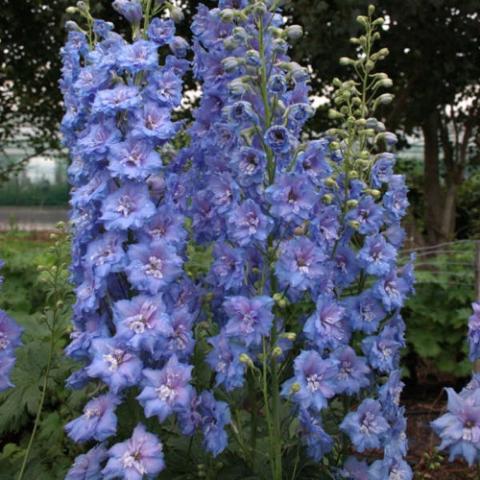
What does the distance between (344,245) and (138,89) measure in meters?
0.66

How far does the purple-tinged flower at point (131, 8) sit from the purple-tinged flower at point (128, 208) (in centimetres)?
45

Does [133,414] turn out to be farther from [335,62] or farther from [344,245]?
[335,62]

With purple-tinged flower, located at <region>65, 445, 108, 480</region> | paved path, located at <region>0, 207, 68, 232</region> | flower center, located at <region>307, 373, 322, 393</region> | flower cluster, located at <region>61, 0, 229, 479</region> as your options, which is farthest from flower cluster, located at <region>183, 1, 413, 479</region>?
paved path, located at <region>0, 207, 68, 232</region>

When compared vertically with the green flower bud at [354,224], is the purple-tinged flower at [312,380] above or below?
below

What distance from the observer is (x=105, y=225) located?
1.79 metres

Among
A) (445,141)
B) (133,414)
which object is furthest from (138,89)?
(445,141)

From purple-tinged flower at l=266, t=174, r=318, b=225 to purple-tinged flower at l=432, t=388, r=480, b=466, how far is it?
514mm

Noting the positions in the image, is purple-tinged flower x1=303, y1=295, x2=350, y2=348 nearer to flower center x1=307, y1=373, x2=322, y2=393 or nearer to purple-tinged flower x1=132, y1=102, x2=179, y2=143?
flower center x1=307, y1=373, x2=322, y2=393

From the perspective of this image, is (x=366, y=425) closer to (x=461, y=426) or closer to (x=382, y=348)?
(x=382, y=348)

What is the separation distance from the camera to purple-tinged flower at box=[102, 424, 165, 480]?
5.75 feet

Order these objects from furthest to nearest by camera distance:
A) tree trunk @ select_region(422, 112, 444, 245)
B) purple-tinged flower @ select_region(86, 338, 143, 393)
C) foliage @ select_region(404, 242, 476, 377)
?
tree trunk @ select_region(422, 112, 444, 245), foliage @ select_region(404, 242, 476, 377), purple-tinged flower @ select_region(86, 338, 143, 393)

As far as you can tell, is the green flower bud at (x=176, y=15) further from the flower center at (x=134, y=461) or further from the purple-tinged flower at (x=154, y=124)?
the flower center at (x=134, y=461)

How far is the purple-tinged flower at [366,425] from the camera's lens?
6.61 ft

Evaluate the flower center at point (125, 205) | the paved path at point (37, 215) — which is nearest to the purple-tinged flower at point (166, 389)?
the flower center at point (125, 205)
